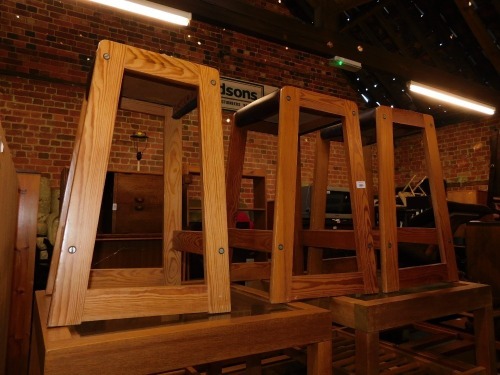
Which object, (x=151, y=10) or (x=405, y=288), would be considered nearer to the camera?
(x=405, y=288)

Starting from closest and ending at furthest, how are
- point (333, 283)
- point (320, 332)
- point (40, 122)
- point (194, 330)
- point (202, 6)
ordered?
point (194, 330) < point (320, 332) < point (333, 283) < point (202, 6) < point (40, 122)

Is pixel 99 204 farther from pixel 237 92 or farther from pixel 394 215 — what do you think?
pixel 237 92

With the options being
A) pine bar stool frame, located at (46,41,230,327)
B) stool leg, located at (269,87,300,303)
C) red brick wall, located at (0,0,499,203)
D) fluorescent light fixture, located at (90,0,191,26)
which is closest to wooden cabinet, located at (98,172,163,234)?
red brick wall, located at (0,0,499,203)

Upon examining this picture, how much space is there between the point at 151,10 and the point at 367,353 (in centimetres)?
306

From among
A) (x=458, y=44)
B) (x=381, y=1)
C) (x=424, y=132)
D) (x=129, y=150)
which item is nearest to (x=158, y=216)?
(x=129, y=150)

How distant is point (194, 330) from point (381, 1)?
6.06 meters

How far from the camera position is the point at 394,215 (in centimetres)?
120

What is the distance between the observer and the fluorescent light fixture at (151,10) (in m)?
2.93

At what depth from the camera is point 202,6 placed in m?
3.37

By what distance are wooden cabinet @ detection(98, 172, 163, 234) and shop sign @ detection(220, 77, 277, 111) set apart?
2.07m

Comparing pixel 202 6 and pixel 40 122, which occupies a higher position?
pixel 202 6

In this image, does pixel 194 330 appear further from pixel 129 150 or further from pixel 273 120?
pixel 129 150

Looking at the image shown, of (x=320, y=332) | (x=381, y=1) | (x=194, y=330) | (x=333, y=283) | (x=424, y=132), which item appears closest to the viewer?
(x=194, y=330)

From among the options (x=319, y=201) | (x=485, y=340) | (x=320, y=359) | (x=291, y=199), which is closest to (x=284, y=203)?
(x=291, y=199)
